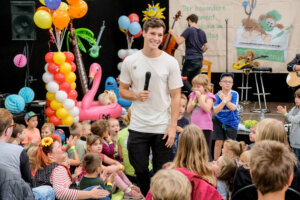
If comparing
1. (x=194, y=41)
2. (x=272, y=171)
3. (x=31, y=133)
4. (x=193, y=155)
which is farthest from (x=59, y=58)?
(x=272, y=171)

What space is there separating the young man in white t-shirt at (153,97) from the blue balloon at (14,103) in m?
2.85

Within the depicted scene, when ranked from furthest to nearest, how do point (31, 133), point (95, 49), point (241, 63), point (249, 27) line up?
point (249, 27)
point (241, 63)
point (95, 49)
point (31, 133)

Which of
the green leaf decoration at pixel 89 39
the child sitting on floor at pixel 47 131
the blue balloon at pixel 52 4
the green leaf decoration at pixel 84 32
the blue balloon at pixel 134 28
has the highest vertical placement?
the blue balloon at pixel 52 4

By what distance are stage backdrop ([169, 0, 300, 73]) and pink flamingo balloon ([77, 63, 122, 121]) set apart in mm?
2788

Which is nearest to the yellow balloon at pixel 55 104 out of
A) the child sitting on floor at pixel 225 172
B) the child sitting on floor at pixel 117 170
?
the child sitting on floor at pixel 117 170

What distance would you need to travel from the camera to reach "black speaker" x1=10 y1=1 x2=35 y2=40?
615 cm

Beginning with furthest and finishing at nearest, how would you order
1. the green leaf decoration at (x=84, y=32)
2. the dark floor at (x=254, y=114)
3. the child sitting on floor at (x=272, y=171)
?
the green leaf decoration at (x=84, y=32) < the dark floor at (x=254, y=114) < the child sitting on floor at (x=272, y=171)

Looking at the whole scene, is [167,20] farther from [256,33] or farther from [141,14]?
[256,33]

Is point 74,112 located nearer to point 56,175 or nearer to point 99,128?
point 99,128

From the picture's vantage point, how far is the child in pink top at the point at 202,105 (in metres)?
4.47

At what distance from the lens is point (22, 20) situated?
617 cm

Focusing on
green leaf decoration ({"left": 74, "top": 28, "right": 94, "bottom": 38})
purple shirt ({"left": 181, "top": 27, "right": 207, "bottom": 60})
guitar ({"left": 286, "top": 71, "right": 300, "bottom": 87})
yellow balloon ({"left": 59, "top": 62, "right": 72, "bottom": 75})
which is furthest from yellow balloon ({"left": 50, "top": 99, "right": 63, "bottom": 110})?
guitar ({"left": 286, "top": 71, "right": 300, "bottom": 87})

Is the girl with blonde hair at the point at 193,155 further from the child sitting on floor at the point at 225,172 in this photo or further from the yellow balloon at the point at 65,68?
the yellow balloon at the point at 65,68

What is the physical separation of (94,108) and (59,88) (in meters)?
0.84
